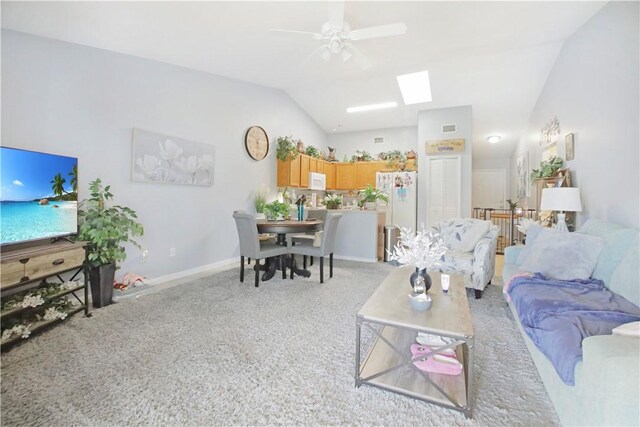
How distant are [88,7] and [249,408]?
3316 mm

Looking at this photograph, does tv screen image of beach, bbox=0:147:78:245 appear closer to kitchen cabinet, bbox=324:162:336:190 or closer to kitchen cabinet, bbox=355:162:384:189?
kitchen cabinet, bbox=324:162:336:190

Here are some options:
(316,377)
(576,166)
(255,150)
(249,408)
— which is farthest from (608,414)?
(255,150)

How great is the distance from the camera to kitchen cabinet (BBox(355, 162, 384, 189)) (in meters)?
6.64

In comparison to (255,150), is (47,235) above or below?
below

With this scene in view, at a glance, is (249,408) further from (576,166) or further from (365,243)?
(576,166)

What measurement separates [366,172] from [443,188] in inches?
71.0

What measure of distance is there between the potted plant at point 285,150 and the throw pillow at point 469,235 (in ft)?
10.8

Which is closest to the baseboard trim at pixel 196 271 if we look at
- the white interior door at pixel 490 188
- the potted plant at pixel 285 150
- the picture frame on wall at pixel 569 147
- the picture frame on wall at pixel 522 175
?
the potted plant at pixel 285 150

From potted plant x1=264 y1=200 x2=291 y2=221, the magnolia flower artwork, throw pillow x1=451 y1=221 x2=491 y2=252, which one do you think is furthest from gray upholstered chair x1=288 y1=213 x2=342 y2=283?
the magnolia flower artwork

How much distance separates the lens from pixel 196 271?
4.01 meters

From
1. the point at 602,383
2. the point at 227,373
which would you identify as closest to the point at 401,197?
the point at 227,373

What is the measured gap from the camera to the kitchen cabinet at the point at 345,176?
22.9 ft

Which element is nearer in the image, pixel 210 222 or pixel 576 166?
pixel 576 166

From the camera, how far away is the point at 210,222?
4.25 m
